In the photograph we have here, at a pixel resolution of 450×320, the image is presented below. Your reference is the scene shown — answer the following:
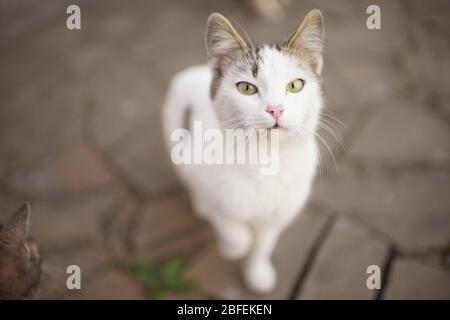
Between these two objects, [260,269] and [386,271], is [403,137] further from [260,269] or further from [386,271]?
[260,269]

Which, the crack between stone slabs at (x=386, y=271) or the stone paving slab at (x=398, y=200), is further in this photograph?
the stone paving slab at (x=398, y=200)

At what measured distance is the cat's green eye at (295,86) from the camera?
1.59 metres

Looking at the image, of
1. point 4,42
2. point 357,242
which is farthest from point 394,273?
A: point 4,42

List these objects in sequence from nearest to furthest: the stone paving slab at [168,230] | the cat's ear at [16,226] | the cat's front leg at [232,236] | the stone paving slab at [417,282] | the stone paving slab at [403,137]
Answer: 1. the cat's ear at [16,226]
2. the cat's front leg at [232,236]
3. the stone paving slab at [417,282]
4. the stone paving slab at [168,230]
5. the stone paving slab at [403,137]

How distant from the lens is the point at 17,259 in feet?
5.44

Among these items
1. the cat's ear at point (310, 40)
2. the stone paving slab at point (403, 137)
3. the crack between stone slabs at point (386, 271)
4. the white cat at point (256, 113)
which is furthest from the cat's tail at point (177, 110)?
the crack between stone slabs at point (386, 271)

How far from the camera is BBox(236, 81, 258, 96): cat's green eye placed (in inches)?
63.1

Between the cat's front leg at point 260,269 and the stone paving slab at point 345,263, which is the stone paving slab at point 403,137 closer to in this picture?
the stone paving slab at point 345,263

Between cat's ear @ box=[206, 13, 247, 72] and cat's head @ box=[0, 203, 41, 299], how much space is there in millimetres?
877

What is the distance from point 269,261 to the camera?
2.30 m

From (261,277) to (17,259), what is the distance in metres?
1.10

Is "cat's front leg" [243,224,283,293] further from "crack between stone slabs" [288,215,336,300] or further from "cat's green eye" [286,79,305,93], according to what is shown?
"cat's green eye" [286,79,305,93]

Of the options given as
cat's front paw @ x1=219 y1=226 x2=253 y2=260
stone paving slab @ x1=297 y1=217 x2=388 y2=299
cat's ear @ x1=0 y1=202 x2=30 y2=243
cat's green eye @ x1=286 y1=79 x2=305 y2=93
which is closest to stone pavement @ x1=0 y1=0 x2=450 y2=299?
stone paving slab @ x1=297 y1=217 x2=388 y2=299

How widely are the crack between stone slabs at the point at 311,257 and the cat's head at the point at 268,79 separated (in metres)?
0.87
